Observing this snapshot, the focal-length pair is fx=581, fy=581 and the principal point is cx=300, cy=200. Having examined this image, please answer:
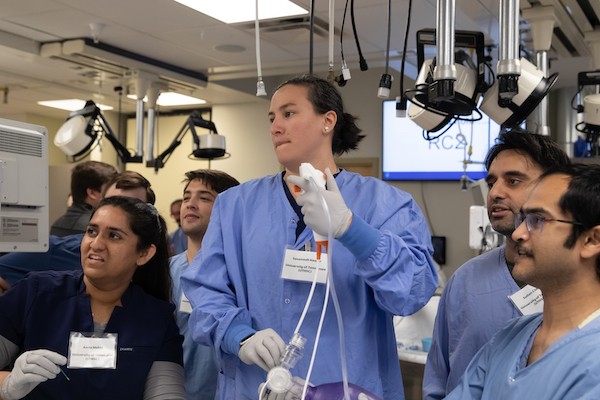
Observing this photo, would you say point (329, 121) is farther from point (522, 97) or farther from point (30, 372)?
point (30, 372)

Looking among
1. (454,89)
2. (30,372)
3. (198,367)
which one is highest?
(454,89)

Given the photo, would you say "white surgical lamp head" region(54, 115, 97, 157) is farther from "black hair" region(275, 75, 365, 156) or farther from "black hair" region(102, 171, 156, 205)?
"black hair" region(275, 75, 365, 156)

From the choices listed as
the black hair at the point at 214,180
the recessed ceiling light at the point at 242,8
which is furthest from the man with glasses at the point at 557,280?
the recessed ceiling light at the point at 242,8

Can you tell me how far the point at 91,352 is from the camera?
1.75 m

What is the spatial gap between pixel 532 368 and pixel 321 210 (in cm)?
55

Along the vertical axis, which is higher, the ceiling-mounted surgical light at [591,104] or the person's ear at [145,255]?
the ceiling-mounted surgical light at [591,104]

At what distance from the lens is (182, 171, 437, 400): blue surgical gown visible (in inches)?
59.7

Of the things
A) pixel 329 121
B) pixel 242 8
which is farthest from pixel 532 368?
pixel 242 8

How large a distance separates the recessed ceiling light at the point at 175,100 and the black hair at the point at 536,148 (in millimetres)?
4478

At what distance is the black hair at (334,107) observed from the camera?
1701 mm

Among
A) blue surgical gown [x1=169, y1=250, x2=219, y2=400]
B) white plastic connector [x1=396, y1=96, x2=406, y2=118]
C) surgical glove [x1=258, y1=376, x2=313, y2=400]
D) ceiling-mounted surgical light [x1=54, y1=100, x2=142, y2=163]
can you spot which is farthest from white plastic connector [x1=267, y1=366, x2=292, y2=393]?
ceiling-mounted surgical light [x1=54, y1=100, x2=142, y2=163]

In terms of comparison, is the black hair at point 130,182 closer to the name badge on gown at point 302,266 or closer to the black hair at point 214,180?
the black hair at point 214,180

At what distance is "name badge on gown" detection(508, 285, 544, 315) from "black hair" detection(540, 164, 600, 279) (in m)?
0.37

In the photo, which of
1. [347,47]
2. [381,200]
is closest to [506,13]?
[381,200]
